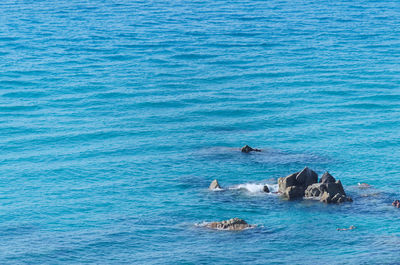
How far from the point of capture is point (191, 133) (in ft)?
202

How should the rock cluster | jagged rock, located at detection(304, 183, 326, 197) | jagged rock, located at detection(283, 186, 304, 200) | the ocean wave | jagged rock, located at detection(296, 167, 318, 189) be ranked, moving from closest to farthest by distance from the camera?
the rock cluster → jagged rock, located at detection(304, 183, 326, 197) → jagged rock, located at detection(283, 186, 304, 200) → jagged rock, located at detection(296, 167, 318, 189) → the ocean wave

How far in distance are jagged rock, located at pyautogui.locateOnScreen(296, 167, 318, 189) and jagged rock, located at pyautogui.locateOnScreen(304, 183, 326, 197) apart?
1.91ft

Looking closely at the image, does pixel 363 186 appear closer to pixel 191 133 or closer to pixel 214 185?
A: pixel 214 185

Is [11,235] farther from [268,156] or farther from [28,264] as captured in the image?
[268,156]

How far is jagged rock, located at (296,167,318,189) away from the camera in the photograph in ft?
150

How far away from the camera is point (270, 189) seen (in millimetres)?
47281

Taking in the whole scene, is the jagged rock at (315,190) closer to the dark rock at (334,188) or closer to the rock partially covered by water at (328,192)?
the rock partially covered by water at (328,192)

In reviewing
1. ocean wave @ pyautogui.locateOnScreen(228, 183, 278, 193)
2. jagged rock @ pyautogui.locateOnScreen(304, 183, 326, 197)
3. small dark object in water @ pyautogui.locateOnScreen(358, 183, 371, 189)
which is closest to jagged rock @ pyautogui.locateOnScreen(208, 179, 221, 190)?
ocean wave @ pyautogui.locateOnScreen(228, 183, 278, 193)

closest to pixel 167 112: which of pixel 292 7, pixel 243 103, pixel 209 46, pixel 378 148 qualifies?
pixel 243 103

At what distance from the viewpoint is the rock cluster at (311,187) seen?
44.7 m

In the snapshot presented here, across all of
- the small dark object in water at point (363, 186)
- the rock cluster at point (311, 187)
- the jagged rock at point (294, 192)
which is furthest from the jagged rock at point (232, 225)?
the small dark object in water at point (363, 186)

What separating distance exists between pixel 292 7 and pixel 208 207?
82376 millimetres

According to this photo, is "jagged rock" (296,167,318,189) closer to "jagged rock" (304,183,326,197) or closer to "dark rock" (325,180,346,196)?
"jagged rock" (304,183,326,197)

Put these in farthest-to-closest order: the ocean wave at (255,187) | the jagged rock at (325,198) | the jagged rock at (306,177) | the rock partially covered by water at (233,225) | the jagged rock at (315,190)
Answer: the ocean wave at (255,187)
the jagged rock at (306,177)
the jagged rock at (315,190)
the jagged rock at (325,198)
the rock partially covered by water at (233,225)
